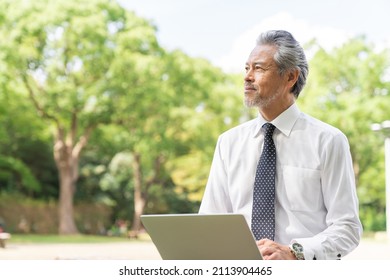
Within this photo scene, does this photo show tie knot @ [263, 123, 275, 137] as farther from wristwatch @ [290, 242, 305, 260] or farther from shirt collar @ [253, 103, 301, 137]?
wristwatch @ [290, 242, 305, 260]

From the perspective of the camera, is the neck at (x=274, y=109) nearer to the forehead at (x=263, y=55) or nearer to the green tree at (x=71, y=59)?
the forehead at (x=263, y=55)

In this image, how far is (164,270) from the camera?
43.2 inches

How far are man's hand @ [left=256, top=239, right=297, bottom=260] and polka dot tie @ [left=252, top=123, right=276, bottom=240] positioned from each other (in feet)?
0.57

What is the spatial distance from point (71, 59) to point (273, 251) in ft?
52.1

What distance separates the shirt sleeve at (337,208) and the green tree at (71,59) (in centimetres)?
1490

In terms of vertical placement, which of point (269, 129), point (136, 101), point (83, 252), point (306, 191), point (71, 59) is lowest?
point (83, 252)

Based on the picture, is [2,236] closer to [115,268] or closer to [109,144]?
[109,144]

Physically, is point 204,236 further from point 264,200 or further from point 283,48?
point 283,48

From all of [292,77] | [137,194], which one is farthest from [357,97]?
[292,77]

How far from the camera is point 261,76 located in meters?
1.54

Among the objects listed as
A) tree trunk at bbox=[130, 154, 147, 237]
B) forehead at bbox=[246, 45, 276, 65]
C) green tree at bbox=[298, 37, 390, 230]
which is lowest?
tree trunk at bbox=[130, 154, 147, 237]

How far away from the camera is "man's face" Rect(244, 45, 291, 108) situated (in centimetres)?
154

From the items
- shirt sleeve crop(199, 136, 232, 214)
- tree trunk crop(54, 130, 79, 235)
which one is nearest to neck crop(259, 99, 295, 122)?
shirt sleeve crop(199, 136, 232, 214)

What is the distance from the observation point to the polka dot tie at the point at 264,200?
1.52 m
